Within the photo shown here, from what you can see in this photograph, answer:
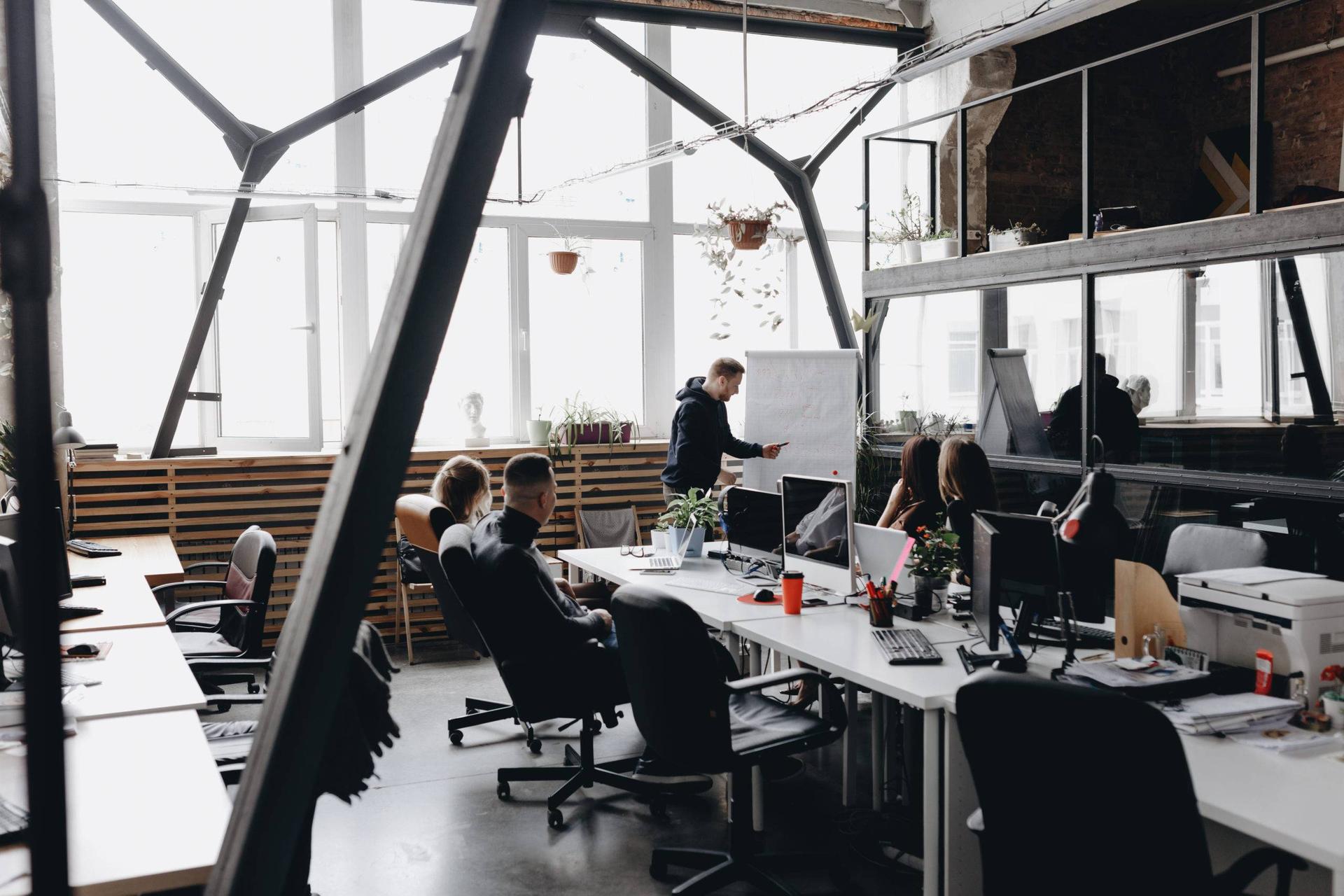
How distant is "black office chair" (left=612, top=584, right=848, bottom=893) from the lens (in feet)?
10.7

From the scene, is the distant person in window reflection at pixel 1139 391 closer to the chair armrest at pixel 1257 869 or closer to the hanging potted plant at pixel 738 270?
the hanging potted plant at pixel 738 270

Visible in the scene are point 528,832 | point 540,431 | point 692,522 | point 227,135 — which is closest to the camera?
point 528,832

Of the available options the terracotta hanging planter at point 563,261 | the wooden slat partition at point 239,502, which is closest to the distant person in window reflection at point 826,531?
the wooden slat partition at point 239,502

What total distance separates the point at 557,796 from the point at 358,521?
3.47 meters

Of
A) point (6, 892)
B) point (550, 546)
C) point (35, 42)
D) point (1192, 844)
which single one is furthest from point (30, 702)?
point (550, 546)

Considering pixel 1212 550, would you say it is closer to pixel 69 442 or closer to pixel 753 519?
pixel 753 519

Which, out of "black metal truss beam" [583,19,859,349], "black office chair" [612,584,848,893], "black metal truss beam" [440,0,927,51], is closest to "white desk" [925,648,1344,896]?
"black office chair" [612,584,848,893]

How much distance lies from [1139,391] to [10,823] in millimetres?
6271

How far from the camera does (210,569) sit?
6930 mm

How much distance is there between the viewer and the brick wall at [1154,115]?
8656 mm

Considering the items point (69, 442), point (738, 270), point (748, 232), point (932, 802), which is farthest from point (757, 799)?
point (738, 270)

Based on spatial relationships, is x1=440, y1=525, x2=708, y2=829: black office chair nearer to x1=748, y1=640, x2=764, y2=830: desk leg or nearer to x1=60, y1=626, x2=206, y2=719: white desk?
x1=748, y1=640, x2=764, y2=830: desk leg

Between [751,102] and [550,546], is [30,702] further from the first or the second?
[751,102]

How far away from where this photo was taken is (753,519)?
4.94 meters
